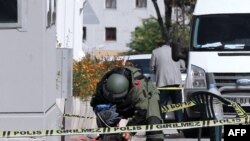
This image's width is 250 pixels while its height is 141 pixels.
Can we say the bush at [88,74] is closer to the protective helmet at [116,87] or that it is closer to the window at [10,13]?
the window at [10,13]

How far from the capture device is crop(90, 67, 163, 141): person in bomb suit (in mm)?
6430

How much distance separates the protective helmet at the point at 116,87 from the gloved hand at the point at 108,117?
0.38 feet

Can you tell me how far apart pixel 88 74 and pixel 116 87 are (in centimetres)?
1017

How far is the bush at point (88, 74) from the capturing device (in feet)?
51.7

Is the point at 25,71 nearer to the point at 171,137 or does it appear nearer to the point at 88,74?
the point at 171,137

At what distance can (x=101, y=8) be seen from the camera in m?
65.2

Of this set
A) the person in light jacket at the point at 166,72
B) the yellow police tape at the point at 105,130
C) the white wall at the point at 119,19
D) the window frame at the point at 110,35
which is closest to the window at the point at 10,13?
the yellow police tape at the point at 105,130

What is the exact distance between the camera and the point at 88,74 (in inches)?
651

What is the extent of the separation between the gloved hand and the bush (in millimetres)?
8692

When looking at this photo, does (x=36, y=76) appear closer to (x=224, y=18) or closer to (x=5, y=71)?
(x=5, y=71)

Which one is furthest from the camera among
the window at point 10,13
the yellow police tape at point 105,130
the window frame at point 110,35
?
the window frame at point 110,35

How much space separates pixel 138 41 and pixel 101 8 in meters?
11.1

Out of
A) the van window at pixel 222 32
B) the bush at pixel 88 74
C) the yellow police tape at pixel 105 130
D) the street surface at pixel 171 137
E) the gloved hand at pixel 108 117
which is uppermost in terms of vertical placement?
the van window at pixel 222 32

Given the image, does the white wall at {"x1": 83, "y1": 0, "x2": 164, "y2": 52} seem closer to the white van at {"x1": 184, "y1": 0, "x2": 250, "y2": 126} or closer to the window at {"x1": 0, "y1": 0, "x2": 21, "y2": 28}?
the white van at {"x1": 184, "y1": 0, "x2": 250, "y2": 126}
